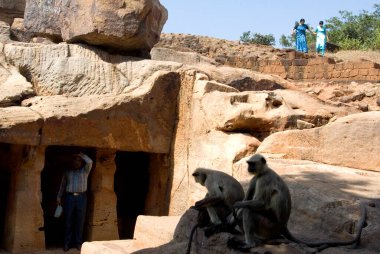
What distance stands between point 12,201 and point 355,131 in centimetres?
537

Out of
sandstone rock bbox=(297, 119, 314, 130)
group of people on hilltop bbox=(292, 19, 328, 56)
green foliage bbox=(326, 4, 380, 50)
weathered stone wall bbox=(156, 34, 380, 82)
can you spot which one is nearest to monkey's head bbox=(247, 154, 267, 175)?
sandstone rock bbox=(297, 119, 314, 130)

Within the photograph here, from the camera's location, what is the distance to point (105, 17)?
10.4 meters

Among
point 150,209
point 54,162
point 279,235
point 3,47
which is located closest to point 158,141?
point 150,209

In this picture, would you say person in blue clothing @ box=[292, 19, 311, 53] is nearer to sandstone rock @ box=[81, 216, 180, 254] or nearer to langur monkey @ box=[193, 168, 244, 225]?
sandstone rock @ box=[81, 216, 180, 254]

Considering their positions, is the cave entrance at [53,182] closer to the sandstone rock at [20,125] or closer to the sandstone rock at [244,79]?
the sandstone rock at [20,125]

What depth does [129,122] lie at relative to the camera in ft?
32.9

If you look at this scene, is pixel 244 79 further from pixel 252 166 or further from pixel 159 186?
pixel 252 166

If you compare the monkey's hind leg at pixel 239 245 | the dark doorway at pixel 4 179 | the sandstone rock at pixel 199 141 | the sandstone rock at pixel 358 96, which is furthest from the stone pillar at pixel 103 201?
the sandstone rock at pixel 358 96

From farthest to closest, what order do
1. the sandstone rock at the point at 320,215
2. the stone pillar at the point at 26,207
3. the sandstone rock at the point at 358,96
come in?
the sandstone rock at the point at 358,96, the stone pillar at the point at 26,207, the sandstone rock at the point at 320,215

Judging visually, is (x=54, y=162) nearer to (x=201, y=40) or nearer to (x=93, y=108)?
(x=93, y=108)

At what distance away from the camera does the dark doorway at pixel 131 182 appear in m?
12.4

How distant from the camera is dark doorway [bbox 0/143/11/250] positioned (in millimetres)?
10319

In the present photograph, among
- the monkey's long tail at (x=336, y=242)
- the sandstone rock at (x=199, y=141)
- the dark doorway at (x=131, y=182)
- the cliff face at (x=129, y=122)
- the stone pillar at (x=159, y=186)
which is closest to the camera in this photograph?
the monkey's long tail at (x=336, y=242)

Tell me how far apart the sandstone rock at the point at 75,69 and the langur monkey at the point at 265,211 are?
5358 millimetres
